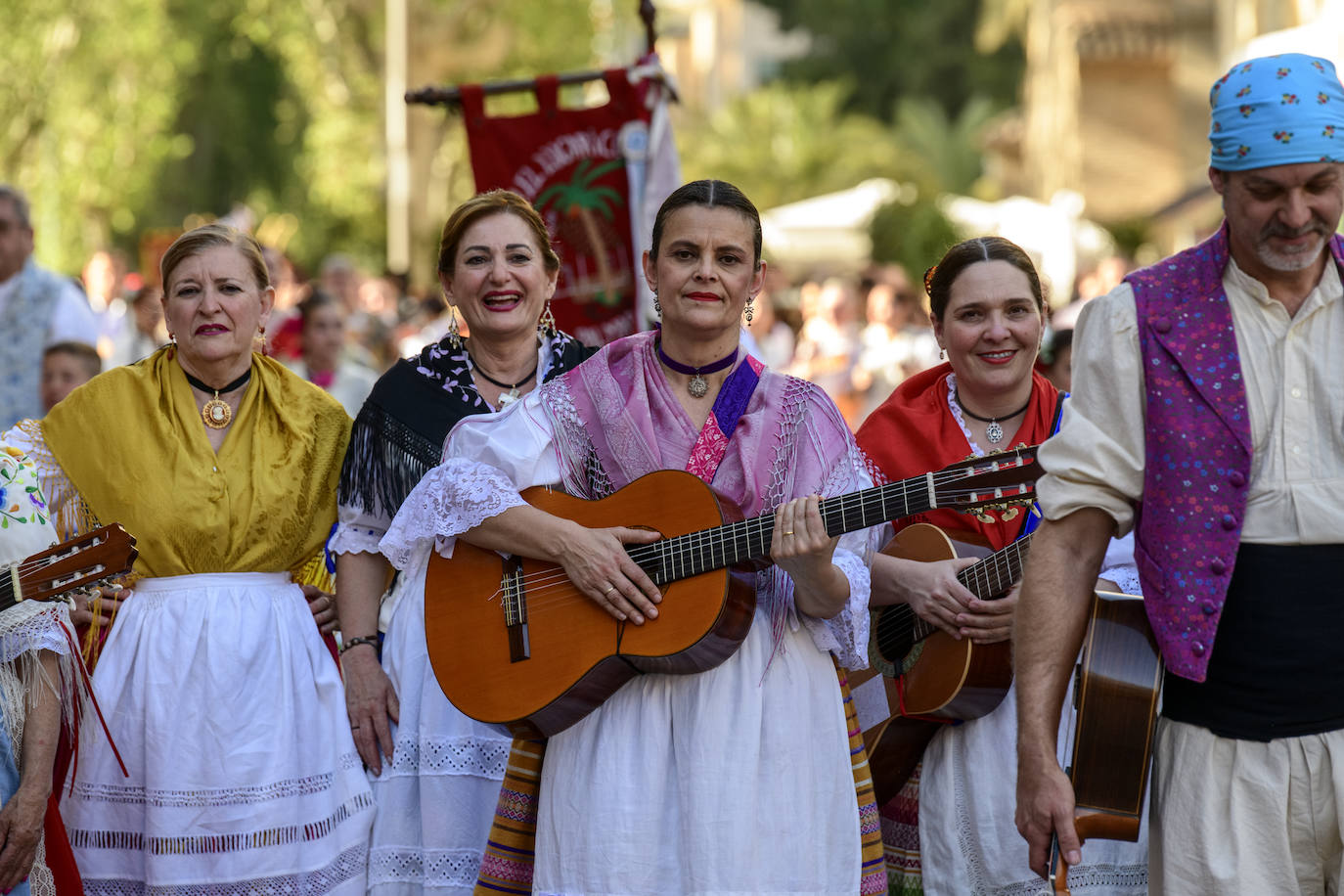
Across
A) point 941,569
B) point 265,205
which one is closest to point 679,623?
point 941,569

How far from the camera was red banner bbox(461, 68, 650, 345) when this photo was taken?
23.5ft

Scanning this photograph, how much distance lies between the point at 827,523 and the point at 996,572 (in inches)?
27.2

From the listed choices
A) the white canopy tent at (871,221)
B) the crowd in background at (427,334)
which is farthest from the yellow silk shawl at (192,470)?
the white canopy tent at (871,221)

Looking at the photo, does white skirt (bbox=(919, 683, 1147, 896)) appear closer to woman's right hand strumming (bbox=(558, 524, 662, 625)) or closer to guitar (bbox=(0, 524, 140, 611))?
woman's right hand strumming (bbox=(558, 524, 662, 625))

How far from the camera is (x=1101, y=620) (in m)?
3.17

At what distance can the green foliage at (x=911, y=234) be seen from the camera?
66.8 feet

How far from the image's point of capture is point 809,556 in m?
3.58

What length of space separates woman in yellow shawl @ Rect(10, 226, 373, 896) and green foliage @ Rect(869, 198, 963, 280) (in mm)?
15560

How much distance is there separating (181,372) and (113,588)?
0.66 m

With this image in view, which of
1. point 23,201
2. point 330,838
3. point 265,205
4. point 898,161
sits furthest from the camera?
point 265,205

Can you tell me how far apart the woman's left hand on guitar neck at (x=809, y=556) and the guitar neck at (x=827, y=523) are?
0.11 feet

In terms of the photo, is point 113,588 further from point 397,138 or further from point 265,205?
point 265,205

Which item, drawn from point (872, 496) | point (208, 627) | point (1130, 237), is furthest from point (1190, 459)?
point (1130, 237)

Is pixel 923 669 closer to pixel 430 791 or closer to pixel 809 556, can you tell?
pixel 809 556
